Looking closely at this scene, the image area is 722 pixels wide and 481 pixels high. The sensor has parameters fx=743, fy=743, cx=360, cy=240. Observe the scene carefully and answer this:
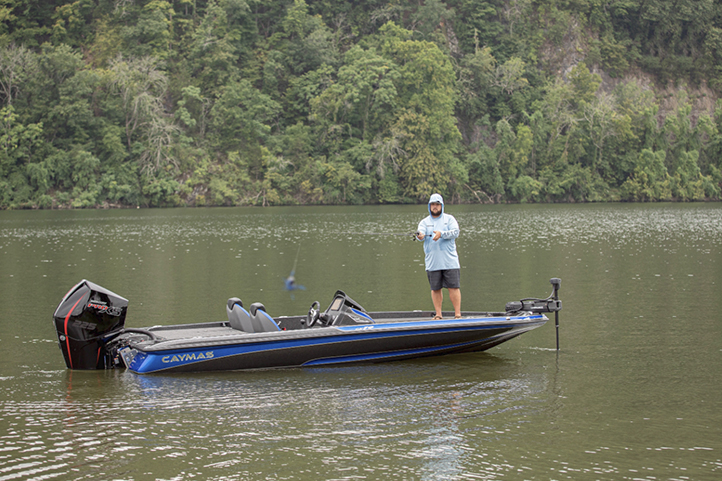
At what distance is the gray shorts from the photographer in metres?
10.9

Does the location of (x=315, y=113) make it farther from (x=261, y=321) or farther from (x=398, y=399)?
(x=398, y=399)

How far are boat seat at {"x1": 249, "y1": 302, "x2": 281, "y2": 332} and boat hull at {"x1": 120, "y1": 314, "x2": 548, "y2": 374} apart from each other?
32 cm

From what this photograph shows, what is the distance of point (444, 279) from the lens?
11.1 metres

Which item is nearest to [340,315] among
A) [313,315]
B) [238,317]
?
[313,315]

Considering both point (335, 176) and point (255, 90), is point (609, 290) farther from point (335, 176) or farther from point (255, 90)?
point (255, 90)

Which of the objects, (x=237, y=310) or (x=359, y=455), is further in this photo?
(x=237, y=310)

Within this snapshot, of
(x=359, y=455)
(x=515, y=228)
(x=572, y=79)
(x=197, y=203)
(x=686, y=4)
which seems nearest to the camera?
(x=359, y=455)

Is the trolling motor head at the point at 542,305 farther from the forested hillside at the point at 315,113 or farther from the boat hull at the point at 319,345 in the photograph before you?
the forested hillside at the point at 315,113

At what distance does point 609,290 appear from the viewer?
54.2 ft

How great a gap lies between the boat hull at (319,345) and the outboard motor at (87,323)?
34cm

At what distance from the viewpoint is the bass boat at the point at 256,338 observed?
9641 millimetres

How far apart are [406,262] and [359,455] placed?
53.0 ft

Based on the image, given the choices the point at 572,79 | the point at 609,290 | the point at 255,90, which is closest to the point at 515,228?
the point at 609,290

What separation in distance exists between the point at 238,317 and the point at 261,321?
531 mm
